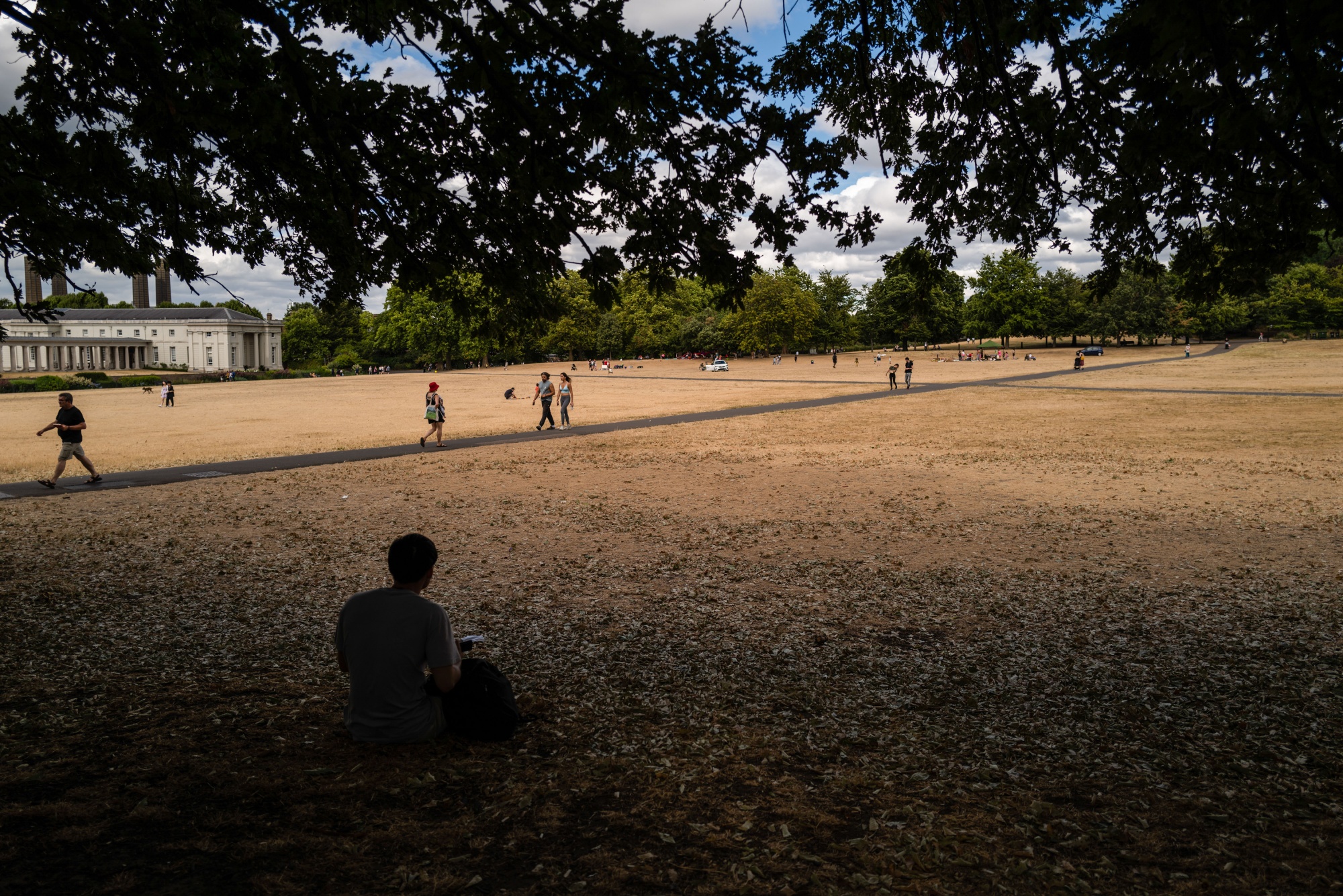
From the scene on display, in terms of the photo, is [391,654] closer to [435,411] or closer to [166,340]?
[435,411]

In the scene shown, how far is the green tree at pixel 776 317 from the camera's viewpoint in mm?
114438

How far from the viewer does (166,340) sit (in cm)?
12594

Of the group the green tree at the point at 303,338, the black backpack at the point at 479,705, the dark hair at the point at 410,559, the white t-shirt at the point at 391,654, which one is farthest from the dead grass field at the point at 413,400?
the green tree at the point at 303,338

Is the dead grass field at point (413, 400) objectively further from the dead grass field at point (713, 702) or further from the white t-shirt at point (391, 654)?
the white t-shirt at point (391, 654)

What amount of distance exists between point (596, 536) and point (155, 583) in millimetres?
5570

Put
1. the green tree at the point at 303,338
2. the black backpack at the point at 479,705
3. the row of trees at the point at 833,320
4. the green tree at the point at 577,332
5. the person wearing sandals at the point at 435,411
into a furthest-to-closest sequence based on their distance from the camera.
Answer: the green tree at the point at 303,338 → the green tree at the point at 577,332 → the row of trees at the point at 833,320 → the person wearing sandals at the point at 435,411 → the black backpack at the point at 479,705

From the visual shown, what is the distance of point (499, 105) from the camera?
6941mm

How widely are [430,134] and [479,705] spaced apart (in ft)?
16.5

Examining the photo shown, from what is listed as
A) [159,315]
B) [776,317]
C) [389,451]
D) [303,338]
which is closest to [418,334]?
[303,338]

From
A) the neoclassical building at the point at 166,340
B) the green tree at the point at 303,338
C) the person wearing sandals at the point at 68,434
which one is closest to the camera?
the person wearing sandals at the point at 68,434

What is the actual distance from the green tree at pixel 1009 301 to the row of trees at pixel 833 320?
0.55 feet

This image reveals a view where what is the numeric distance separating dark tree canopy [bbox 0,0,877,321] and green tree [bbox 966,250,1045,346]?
4399 inches

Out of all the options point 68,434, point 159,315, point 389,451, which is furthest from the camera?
point 159,315

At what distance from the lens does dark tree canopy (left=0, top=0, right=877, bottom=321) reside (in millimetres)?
6520
